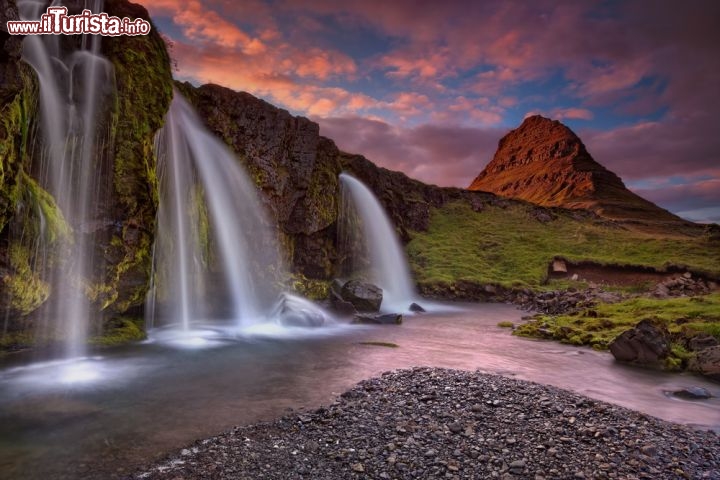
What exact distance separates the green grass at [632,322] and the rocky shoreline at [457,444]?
10.6 meters

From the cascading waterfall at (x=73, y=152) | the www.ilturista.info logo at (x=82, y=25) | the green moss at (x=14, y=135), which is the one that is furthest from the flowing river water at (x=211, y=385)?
the www.ilturista.info logo at (x=82, y=25)

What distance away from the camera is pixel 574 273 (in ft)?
172

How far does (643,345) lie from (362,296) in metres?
19.3

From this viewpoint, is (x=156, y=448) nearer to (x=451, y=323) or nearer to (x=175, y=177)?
(x=175, y=177)

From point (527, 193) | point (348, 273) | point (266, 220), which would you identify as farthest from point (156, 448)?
point (527, 193)

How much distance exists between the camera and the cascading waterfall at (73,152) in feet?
51.1

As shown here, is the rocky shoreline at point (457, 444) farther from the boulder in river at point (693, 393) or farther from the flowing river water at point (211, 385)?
the boulder in river at point (693, 393)

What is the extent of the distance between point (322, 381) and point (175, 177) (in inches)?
634

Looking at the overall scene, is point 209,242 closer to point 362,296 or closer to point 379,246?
point 362,296

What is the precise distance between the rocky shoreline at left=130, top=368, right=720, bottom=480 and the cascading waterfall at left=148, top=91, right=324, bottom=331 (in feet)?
53.2

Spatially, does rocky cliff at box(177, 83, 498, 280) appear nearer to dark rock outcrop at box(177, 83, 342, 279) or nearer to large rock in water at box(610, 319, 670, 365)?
dark rock outcrop at box(177, 83, 342, 279)

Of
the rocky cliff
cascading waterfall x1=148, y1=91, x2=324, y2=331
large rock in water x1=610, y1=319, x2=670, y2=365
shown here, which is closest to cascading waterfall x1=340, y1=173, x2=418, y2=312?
the rocky cliff

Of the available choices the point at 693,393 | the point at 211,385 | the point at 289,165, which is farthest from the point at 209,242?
the point at 693,393

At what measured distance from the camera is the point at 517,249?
61.0m
